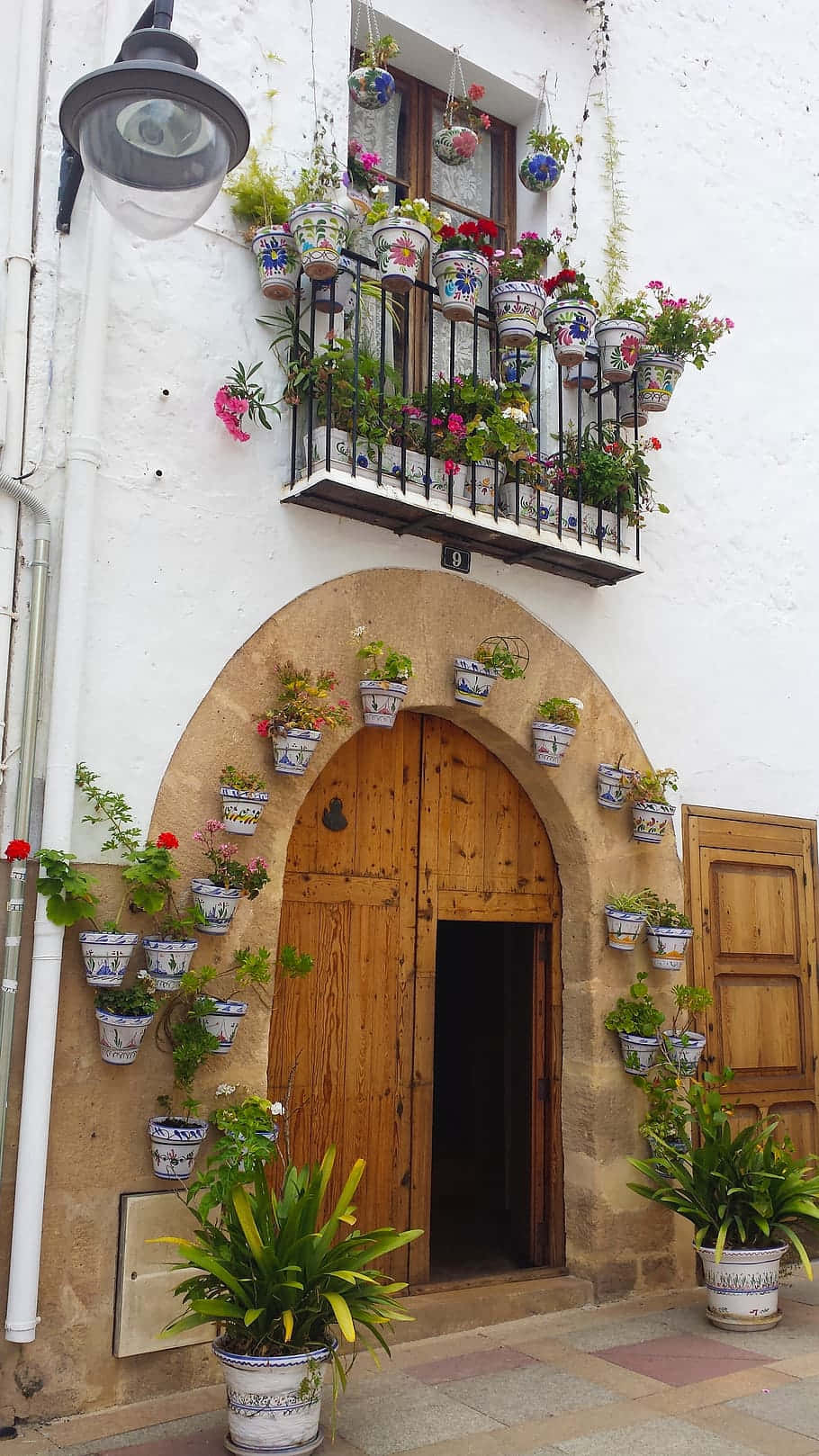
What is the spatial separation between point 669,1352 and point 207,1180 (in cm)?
195

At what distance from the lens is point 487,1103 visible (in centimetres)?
763

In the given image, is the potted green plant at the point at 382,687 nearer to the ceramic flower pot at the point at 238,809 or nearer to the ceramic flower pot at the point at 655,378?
the ceramic flower pot at the point at 238,809

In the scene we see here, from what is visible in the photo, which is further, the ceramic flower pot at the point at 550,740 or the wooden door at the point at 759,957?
the wooden door at the point at 759,957

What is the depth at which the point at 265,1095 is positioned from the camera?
429 cm

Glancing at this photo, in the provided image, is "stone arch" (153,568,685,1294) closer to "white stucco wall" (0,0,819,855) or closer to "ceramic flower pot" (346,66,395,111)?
"white stucco wall" (0,0,819,855)

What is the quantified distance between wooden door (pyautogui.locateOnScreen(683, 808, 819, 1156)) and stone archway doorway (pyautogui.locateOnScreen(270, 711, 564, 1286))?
82 centimetres

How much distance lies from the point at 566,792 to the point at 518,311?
78.9 inches

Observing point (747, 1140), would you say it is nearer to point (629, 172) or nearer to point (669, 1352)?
point (669, 1352)

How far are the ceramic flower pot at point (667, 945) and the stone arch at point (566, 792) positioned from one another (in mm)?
83

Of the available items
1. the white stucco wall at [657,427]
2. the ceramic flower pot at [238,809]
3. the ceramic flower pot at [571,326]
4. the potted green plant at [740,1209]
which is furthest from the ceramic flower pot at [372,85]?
the potted green plant at [740,1209]

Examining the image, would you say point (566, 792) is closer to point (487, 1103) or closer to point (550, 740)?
point (550, 740)

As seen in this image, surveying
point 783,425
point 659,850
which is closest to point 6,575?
point 659,850

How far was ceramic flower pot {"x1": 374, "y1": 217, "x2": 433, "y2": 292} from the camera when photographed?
179 inches

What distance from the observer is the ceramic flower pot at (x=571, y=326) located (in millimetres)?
5078
